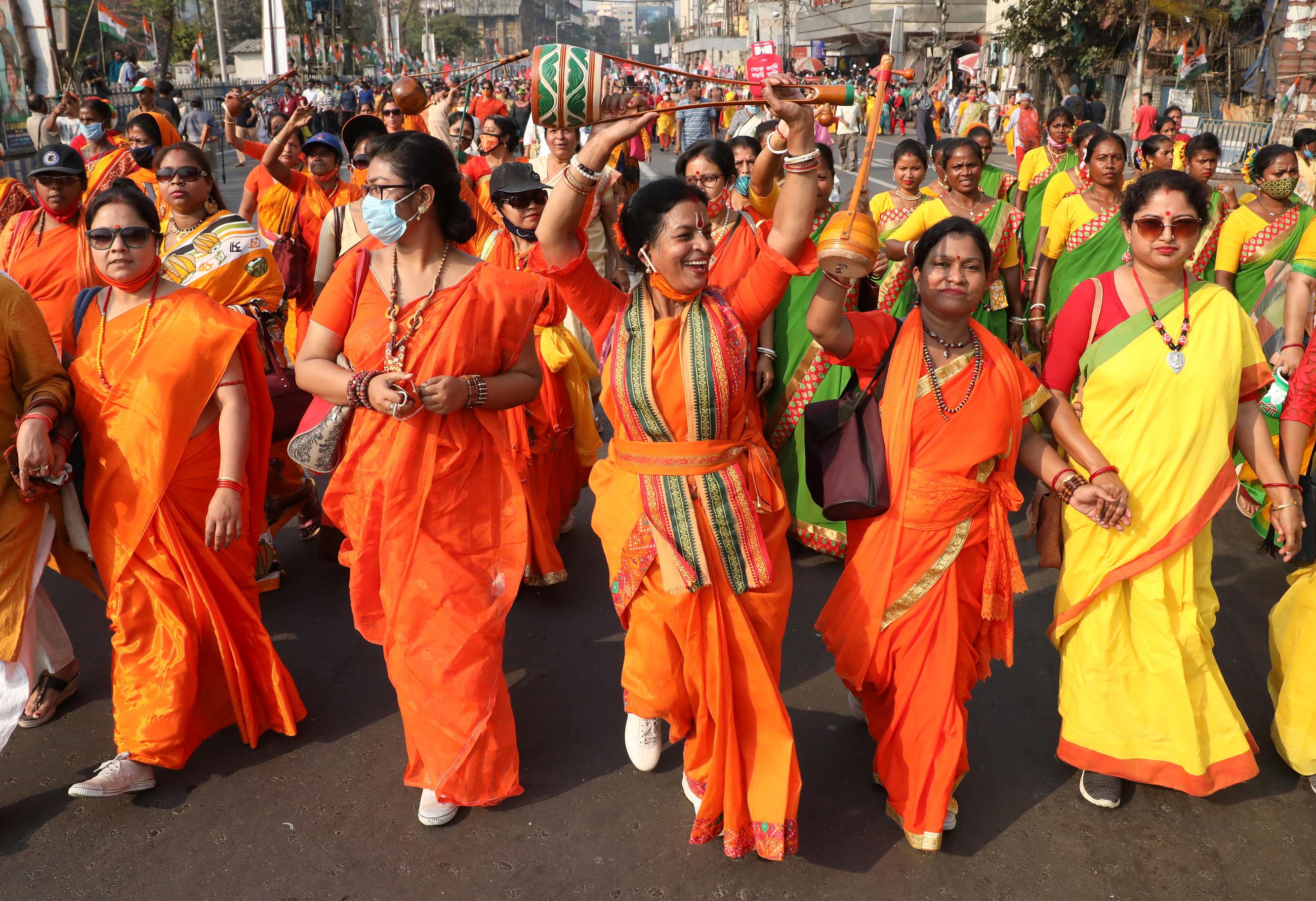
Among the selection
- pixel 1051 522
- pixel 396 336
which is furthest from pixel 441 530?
pixel 1051 522

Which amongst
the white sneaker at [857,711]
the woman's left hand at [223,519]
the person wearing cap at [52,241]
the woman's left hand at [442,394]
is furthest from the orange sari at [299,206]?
the white sneaker at [857,711]

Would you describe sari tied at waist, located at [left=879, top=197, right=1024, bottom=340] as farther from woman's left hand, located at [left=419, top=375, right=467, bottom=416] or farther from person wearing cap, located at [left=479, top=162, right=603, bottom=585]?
woman's left hand, located at [left=419, top=375, right=467, bottom=416]

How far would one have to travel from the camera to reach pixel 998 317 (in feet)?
18.7

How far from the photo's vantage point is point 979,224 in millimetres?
5570

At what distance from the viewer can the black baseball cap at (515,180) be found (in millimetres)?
4336

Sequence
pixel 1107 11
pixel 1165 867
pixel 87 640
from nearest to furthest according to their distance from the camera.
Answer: pixel 1165 867
pixel 87 640
pixel 1107 11

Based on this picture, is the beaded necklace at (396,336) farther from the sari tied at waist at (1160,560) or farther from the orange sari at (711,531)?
Result: the sari tied at waist at (1160,560)

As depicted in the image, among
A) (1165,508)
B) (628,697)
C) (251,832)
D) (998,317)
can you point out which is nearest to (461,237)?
(628,697)

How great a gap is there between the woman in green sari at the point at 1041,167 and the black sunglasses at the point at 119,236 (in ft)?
18.0

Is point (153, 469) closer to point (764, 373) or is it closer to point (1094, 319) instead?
point (764, 373)

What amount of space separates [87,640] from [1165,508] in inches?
148

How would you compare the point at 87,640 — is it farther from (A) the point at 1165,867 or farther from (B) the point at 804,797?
(A) the point at 1165,867

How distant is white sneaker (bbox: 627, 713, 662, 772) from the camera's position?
327 centimetres

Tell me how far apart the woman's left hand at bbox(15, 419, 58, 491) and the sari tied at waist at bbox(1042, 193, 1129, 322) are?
192 inches
